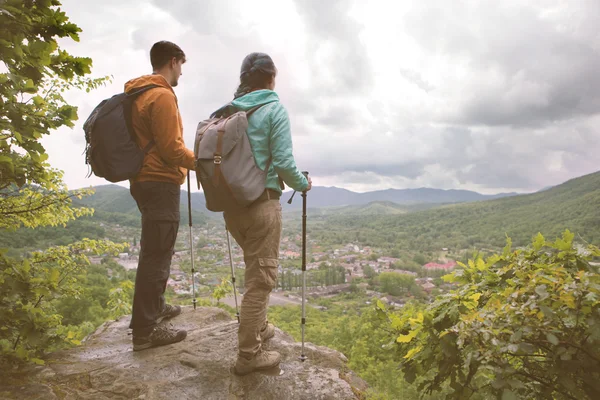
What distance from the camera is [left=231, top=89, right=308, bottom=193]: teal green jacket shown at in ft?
10.2

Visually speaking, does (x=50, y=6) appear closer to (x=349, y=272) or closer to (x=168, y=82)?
(x=168, y=82)

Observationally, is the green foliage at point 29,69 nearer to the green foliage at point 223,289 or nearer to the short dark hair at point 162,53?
the short dark hair at point 162,53

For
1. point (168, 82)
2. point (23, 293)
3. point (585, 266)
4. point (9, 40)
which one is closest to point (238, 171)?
point (168, 82)

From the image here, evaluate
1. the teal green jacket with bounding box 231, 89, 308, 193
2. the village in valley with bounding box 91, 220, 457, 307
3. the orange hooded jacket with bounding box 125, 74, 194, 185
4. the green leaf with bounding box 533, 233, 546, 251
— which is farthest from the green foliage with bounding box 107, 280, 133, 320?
the village in valley with bounding box 91, 220, 457, 307

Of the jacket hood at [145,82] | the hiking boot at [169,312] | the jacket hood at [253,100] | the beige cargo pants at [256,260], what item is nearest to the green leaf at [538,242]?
the beige cargo pants at [256,260]

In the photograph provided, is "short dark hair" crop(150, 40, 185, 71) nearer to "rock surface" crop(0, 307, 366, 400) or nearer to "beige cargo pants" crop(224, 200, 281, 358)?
"beige cargo pants" crop(224, 200, 281, 358)

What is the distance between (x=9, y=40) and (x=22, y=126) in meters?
0.61

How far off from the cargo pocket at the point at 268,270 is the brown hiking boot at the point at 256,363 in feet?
2.48

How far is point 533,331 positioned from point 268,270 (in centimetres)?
212

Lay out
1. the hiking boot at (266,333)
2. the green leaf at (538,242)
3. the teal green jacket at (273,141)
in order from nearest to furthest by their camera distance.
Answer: the green leaf at (538,242) → the teal green jacket at (273,141) → the hiking boot at (266,333)

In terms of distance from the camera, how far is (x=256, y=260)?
3.19 metres

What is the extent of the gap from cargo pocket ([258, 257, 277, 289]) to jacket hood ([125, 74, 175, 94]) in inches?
84.6

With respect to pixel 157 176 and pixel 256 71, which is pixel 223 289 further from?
pixel 256 71

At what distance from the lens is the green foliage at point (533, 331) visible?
63.9 inches
